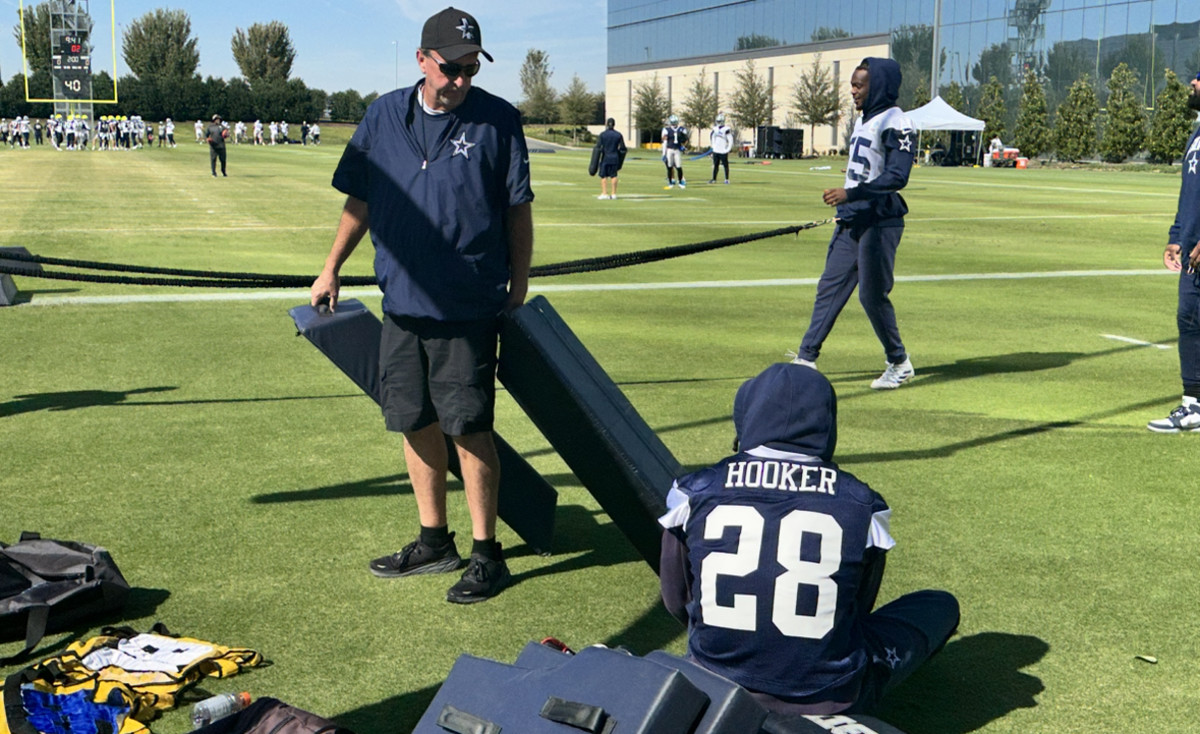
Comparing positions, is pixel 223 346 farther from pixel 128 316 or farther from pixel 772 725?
pixel 772 725

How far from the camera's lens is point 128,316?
452 inches

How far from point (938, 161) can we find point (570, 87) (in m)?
70.6

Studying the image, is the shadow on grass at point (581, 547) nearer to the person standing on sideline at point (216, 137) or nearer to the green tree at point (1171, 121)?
the person standing on sideline at point (216, 137)

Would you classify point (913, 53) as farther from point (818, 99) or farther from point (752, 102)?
point (752, 102)

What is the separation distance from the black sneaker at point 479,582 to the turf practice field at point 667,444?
4 centimetres

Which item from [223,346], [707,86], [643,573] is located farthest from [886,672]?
[707,86]

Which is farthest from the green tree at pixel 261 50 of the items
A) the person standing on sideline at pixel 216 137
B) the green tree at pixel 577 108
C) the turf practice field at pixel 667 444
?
the turf practice field at pixel 667 444

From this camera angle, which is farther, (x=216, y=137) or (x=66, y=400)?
(x=216, y=137)

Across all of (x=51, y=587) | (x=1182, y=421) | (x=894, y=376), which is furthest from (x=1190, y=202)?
(x=51, y=587)

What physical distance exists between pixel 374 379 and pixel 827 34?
87.2 m

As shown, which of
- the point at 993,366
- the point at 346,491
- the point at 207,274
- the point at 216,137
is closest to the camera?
the point at 207,274

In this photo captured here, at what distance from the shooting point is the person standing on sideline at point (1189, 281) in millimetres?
6871

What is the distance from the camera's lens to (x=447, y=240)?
4266mm

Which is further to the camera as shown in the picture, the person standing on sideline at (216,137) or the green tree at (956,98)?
the green tree at (956,98)
